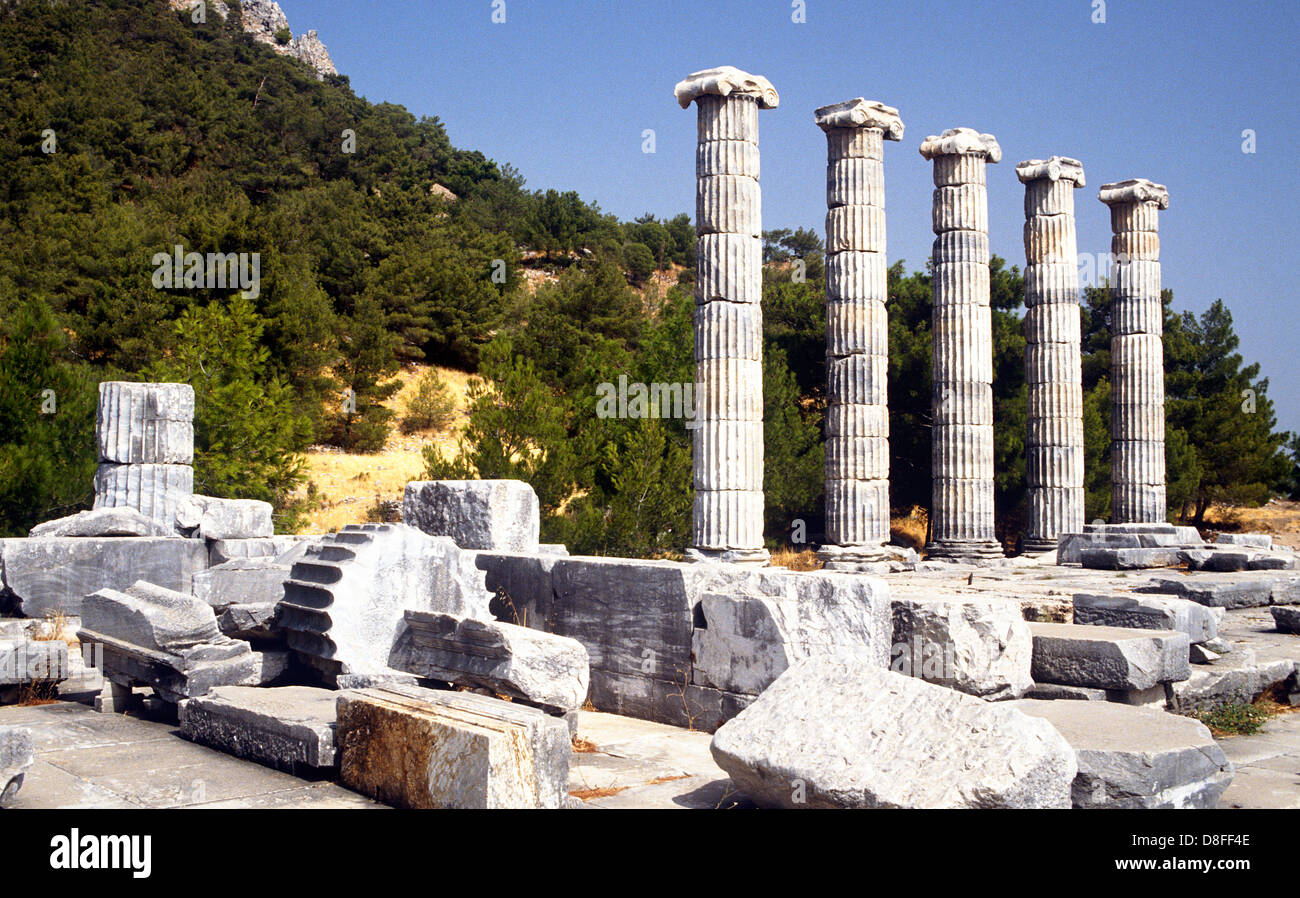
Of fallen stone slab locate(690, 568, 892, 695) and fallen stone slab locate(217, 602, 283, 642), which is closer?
fallen stone slab locate(690, 568, 892, 695)

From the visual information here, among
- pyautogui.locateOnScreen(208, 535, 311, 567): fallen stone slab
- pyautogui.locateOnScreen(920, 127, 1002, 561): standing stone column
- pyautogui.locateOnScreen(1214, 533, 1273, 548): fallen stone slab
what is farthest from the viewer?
pyautogui.locateOnScreen(920, 127, 1002, 561): standing stone column

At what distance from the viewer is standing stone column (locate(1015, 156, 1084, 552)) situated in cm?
2123

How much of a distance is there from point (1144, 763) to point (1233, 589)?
28.9 feet

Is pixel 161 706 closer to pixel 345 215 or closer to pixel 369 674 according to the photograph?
pixel 369 674

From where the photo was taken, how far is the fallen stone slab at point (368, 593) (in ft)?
24.3

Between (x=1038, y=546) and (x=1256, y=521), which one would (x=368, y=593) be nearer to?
(x=1038, y=546)

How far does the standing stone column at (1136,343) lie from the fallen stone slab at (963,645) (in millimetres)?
16524

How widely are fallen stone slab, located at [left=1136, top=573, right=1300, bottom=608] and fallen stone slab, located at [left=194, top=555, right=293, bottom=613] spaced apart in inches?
371

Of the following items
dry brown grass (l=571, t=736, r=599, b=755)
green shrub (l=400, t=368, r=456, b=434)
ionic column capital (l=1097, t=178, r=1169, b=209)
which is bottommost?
dry brown grass (l=571, t=736, r=599, b=755)

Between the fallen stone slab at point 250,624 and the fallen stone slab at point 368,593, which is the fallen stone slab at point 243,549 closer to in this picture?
the fallen stone slab at point 250,624

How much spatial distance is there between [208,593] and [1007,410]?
24.1 metres

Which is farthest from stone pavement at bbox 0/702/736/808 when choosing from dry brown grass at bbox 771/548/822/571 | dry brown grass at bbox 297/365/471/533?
dry brown grass at bbox 297/365/471/533

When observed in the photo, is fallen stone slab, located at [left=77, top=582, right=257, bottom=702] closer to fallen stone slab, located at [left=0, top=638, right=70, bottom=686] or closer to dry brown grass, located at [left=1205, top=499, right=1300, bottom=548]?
fallen stone slab, located at [left=0, top=638, right=70, bottom=686]

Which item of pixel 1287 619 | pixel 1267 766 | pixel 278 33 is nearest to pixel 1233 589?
pixel 1287 619
